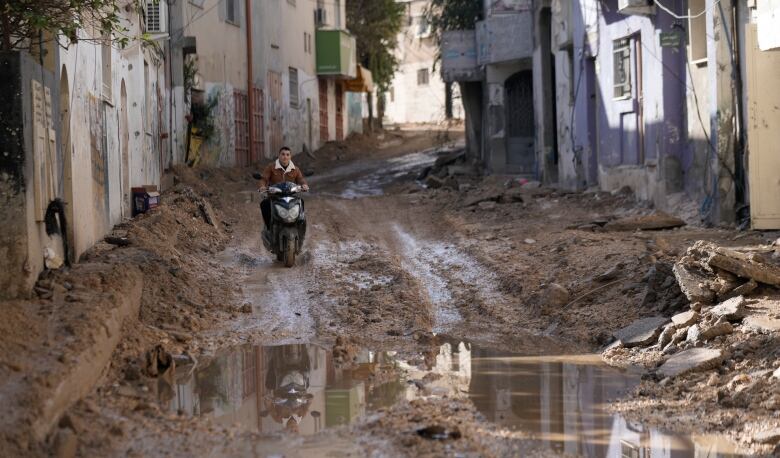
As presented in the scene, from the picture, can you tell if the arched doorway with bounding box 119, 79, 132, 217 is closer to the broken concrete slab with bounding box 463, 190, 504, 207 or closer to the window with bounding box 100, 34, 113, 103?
the window with bounding box 100, 34, 113, 103

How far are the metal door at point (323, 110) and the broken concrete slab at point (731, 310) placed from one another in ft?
107

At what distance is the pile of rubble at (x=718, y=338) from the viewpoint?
694 cm

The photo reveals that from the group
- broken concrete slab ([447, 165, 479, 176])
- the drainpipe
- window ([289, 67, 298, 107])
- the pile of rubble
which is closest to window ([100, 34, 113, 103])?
the pile of rubble

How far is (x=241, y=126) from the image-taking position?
2973 cm

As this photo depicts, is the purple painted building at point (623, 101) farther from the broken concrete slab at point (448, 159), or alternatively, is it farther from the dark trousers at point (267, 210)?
the broken concrete slab at point (448, 159)

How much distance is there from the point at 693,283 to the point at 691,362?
60.5 inches

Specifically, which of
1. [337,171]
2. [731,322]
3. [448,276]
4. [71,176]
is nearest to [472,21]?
[337,171]

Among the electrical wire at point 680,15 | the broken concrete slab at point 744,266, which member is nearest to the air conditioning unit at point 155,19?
the electrical wire at point 680,15

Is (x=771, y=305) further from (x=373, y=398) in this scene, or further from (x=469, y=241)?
(x=469, y=241)

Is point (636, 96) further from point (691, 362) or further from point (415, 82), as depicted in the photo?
point (415, 82)

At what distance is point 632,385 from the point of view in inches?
300

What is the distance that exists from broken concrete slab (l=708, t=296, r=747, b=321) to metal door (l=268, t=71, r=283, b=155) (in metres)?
25.1

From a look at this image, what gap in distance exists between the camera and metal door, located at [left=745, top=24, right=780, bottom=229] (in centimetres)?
1266

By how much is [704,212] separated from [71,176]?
836 centimetres
